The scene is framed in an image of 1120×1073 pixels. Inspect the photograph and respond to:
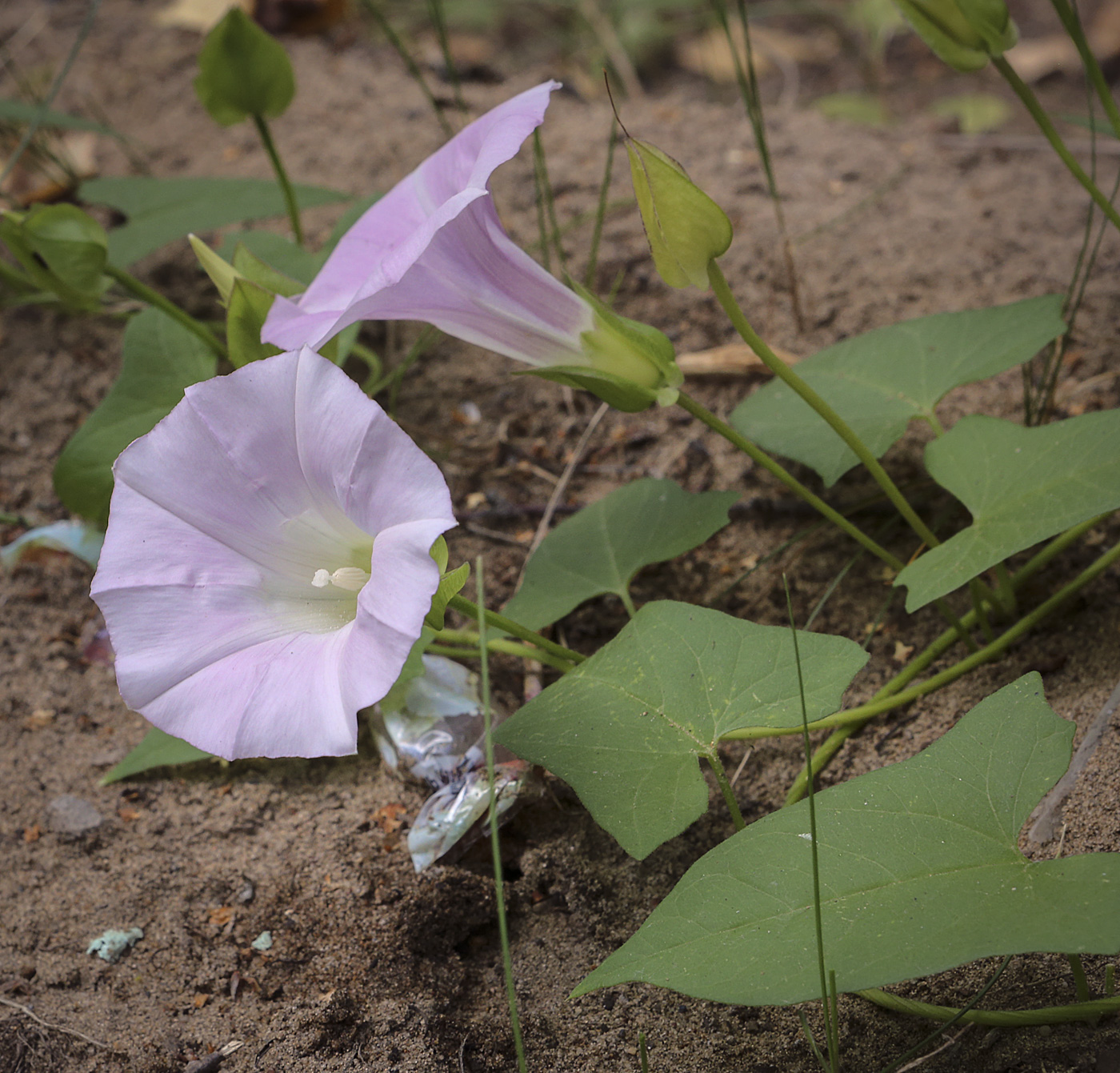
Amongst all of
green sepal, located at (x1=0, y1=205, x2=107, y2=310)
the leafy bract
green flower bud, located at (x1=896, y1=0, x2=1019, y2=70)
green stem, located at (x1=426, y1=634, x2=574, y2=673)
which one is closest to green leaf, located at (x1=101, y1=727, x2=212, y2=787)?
green stem, located at (x1=426, y1=634, x2=574, y2=673)

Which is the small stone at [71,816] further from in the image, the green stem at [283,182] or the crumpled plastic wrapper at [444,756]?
the green stem at [283,182]

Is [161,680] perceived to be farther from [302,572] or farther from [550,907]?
[550,907]

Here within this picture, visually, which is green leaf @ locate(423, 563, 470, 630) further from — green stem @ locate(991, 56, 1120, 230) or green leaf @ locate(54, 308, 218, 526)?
green stem @ locate(991, 56, 1120, 230)

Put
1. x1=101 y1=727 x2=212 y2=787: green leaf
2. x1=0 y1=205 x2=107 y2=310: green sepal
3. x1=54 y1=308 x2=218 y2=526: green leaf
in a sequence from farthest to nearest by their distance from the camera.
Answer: x1=54 y1=308 x2=218 y2=526: green leaf → x1=0 y1=205 x2=107 y2=310: green sepal → x1=101 y1=727 x2=212 y2=787: green leaf

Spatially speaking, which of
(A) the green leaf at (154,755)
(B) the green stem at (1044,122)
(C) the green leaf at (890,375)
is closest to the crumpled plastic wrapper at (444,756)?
(A) the green leaf at (154,755)

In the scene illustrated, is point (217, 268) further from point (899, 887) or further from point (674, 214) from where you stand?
point (899, 887)

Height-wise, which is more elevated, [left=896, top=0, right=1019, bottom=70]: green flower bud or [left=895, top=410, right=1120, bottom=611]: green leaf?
[left=896, top=0, right=1019, bottom=70]: green flower bud
